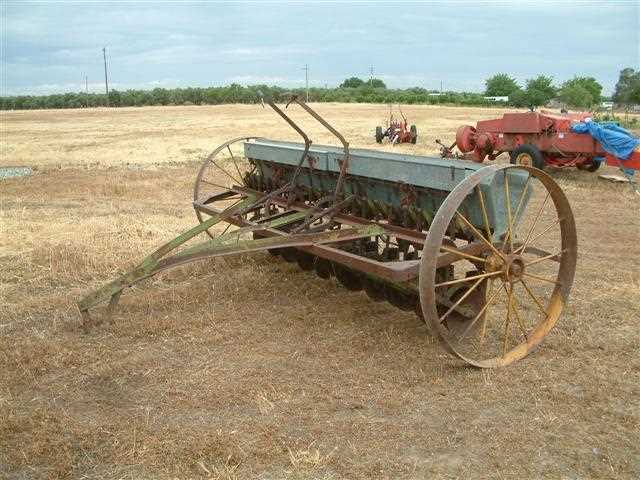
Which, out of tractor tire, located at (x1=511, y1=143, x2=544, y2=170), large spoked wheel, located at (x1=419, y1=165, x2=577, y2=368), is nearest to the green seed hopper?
large spoked wheel, located at (x1=419, y1=165, x2=577, y2=368)

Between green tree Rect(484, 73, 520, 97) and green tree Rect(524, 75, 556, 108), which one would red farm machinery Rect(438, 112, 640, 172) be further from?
green tree Rect(484, 73, 520, 97)

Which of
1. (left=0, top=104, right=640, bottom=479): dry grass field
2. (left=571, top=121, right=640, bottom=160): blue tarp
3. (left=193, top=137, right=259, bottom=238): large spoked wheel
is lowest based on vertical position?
(left=0, top=104, right=640, bottom=479): dry grass field

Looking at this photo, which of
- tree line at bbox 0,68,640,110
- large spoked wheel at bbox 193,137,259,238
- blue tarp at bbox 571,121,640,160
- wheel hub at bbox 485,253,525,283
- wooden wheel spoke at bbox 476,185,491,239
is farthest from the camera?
tree line at bbox 0,68,640,110

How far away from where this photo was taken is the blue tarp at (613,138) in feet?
37.7

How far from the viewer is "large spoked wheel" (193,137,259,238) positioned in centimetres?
676

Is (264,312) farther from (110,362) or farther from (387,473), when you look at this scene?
(387,473)

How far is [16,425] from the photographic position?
3.60 metres

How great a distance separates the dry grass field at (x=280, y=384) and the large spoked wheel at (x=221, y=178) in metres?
0.70

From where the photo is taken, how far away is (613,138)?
1165 centimetres

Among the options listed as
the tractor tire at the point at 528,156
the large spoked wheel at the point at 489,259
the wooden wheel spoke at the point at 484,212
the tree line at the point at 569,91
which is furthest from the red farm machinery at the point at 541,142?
the tree line at the point at 569,91

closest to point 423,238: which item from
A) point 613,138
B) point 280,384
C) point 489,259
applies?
point 489,259

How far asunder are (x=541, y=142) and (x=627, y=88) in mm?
65676

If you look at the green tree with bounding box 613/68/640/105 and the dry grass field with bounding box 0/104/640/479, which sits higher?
the green tree with bounding box 613/68/640/105

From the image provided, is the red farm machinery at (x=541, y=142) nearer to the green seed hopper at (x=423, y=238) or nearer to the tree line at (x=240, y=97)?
the green seed hopper at (x=423, y=238)
